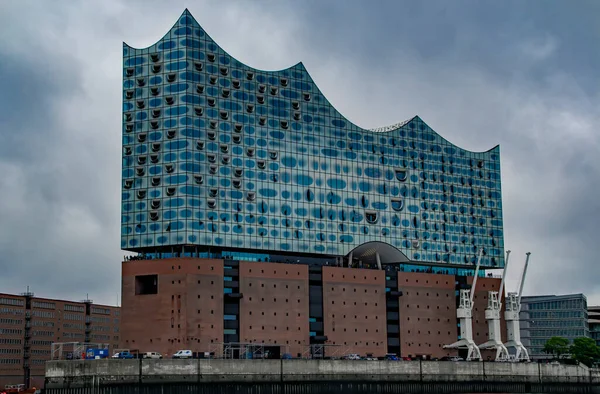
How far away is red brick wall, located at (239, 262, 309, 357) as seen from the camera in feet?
364

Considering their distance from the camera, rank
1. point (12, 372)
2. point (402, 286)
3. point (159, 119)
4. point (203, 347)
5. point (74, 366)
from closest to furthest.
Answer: point (74, 366) → point (203, 347) → point (159, 119) → point (402, 286) → point (12, 372)

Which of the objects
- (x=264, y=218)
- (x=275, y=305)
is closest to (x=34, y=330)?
(x=264, y=218)

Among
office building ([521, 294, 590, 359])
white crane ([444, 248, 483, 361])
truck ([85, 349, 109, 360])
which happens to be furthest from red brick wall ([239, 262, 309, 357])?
office building ([521, 294, 590, 359])

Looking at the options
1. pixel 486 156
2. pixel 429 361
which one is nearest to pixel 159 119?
pixel 429 361

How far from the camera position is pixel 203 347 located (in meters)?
106

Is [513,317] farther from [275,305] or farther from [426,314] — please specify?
[275,305]

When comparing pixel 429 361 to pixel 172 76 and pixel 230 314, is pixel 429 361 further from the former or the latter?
pixel 172 76

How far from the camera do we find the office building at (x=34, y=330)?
154875mm

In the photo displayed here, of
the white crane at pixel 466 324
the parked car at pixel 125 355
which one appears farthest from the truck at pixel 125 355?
the white crane at pixel 466 324

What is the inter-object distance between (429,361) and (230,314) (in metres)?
26.5

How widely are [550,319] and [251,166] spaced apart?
9312cm

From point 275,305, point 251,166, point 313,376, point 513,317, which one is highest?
point 251,166

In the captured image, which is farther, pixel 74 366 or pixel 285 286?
pixel 285 286

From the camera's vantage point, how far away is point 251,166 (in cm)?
11700
